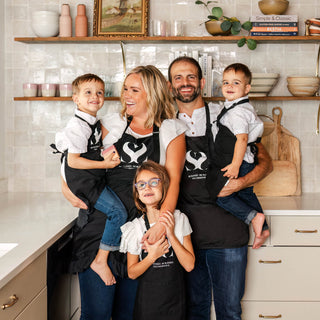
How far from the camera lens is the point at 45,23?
2730 millimetres

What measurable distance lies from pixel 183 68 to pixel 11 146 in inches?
55.0

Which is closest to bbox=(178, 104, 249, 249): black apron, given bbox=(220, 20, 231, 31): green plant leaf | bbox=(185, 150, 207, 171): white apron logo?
bbox=(185, 150, 207, 171): white apron logo

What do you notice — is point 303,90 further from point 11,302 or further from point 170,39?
point 11,302

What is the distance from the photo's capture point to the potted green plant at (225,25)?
2.63 m

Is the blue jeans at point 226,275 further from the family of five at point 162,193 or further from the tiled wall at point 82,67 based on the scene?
the tiled wall at point 82,67

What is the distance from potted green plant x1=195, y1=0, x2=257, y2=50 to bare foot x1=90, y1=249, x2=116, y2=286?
1.47 m

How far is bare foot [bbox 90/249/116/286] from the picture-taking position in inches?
77.4

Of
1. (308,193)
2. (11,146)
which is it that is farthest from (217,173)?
(11,146)

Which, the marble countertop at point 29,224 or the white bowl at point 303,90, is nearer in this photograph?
the marble countertop at point 29,224

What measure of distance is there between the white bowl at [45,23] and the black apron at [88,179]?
1019mm

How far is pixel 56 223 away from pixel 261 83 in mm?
1481

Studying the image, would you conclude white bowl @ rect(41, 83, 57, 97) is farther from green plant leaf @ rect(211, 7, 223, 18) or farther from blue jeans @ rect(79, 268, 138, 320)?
blue jeans @ rect(79, 268, 138, 320)

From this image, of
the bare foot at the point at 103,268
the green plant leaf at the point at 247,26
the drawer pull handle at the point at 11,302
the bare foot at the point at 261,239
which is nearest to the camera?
the drawer pull handle at the point at 11,302

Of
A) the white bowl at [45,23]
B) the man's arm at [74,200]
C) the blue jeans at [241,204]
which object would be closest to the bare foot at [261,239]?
the blue jeans at [241,204]
